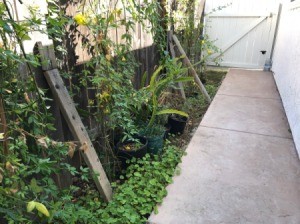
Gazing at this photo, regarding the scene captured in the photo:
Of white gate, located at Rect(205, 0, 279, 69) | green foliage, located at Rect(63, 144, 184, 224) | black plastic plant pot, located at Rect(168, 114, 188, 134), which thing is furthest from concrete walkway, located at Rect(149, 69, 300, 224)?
white gate, located at Rect(205, 0, 279, 69)

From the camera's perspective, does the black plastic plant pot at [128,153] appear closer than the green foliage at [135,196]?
No

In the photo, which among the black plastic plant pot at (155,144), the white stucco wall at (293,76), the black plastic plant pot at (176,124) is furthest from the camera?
the black plastic plant pot at (176,124)

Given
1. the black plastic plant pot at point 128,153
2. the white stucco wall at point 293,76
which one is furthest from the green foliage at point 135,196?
the white stucco wall at point 293,76

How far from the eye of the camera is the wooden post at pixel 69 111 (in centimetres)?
161

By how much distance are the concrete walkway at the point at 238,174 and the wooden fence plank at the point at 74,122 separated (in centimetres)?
44

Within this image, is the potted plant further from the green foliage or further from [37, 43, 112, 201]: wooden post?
[37, 43, 112, 201]: wooden post

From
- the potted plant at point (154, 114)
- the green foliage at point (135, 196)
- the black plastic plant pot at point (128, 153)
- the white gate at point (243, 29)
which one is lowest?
the green foliage at point (135, 196)

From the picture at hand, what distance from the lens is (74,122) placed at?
171cm

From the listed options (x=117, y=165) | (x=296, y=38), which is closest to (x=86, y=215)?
(x=117, y=165)

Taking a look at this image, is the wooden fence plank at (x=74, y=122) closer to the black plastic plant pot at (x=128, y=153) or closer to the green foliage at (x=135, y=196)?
the green foliage at (x=135, y=196)

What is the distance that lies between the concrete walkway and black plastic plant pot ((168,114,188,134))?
23 centimetres

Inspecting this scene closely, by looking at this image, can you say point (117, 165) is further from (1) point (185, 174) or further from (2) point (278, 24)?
(2) point (278, 24)

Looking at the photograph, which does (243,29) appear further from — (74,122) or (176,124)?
(74,122)

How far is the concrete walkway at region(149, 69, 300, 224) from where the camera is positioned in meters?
1.72
